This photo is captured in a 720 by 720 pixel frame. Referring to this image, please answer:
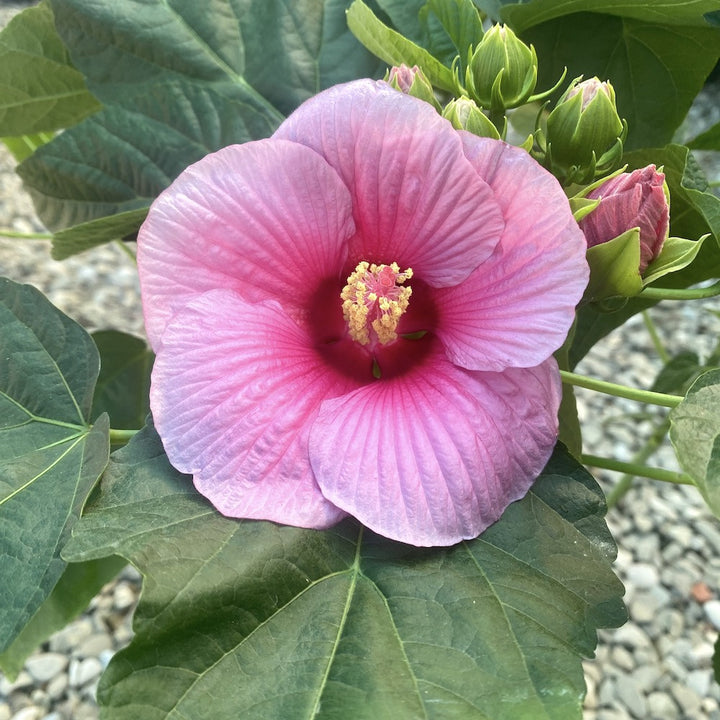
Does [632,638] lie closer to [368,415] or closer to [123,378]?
[123,378]

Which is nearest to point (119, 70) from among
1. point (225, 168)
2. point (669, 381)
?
point (225, 168)

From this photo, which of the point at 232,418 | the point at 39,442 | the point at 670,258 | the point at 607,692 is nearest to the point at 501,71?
the point at 670,258

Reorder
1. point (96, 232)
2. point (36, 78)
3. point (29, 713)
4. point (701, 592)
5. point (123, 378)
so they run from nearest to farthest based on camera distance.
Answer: point (96, 232) < point (36, 78) < point (123, 378) < point (29, 713) < point (701, 592)

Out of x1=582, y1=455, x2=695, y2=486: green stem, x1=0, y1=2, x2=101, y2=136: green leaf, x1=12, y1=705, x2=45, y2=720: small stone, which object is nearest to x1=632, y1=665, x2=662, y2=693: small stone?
x1=582, y1=455, x2=695, y2=486: green stem

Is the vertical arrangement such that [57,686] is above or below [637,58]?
below

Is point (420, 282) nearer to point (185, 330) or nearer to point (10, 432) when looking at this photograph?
point (185, 330)

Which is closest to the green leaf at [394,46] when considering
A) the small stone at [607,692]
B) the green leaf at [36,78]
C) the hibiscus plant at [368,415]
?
the hibiscus plant at [368,415]

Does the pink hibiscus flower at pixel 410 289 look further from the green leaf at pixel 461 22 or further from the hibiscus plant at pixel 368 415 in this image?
the green leaf at pixel 461 22
